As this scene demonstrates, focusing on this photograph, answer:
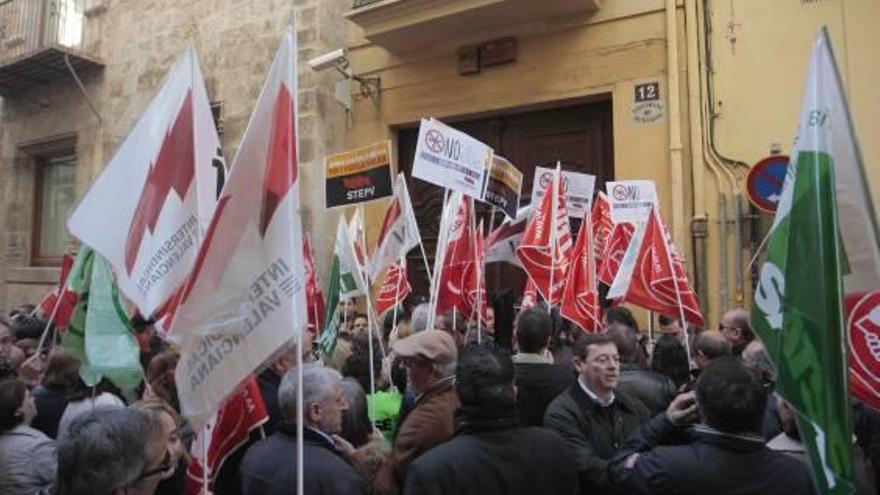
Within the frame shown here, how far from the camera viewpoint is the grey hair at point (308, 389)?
2.62 meters

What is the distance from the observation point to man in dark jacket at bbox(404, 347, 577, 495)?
2221mm

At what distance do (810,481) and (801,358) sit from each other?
0.63 meters

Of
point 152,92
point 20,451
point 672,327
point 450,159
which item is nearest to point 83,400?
point 20,451

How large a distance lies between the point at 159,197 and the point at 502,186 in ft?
10.9

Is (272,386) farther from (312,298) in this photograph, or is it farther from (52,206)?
(52,206)

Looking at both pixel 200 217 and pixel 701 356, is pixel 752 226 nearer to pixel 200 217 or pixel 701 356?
pixel 701 356

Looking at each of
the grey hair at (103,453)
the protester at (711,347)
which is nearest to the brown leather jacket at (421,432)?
the grey hair at (103,453)

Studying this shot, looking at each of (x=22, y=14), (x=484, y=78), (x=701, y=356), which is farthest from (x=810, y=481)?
(x=22, y=14)

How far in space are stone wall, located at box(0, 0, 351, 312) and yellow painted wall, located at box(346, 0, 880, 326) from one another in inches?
64.0

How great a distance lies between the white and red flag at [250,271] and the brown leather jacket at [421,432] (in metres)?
0.59

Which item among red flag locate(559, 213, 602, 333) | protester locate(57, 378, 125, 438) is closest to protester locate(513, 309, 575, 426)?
red flag locate(559, 213, 602, 333)

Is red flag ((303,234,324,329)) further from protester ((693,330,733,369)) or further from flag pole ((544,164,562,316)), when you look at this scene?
protester ((693,330,733,369))

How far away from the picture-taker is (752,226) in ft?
24.1

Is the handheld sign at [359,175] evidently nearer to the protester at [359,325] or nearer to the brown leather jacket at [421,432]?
the protester at [359,325]
